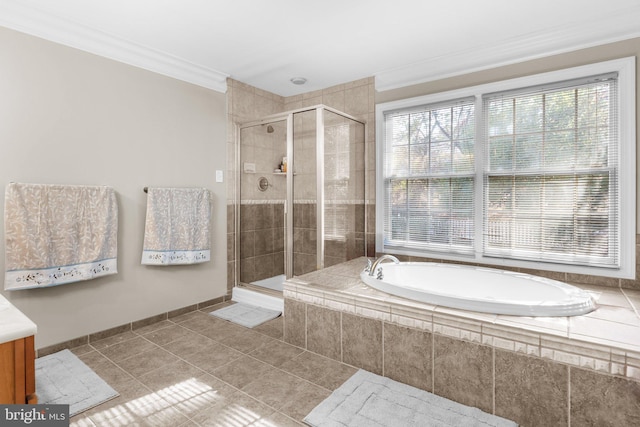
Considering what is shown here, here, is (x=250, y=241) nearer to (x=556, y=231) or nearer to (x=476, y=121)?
(x=476, y=121)

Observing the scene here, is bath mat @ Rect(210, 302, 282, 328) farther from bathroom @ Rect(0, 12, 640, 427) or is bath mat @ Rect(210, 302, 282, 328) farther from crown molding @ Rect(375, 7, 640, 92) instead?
crown molding @ Rect(375, 7, 640, 92)

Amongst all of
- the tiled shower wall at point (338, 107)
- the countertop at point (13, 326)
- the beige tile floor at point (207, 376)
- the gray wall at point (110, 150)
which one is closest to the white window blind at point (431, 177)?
the tiled shower wall at point (338, 107)

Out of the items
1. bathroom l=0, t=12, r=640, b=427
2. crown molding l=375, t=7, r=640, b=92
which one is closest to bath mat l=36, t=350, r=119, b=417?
bathroom l=0, t=12, r=640, b=427

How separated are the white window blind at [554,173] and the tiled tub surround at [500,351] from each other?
45 centimetres


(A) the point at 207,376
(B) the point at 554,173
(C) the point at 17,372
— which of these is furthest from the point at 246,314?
(B) the point at 554,173

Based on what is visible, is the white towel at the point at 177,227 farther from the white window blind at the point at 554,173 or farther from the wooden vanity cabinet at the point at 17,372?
the white window blind at the point at 554,173

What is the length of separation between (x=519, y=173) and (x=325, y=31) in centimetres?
189

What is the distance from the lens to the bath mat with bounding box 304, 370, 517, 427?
1585 mm

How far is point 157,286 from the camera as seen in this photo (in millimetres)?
2967

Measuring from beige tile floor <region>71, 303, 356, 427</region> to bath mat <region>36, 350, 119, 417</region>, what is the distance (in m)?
0.05

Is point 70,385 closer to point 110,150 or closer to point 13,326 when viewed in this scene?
point 13,326

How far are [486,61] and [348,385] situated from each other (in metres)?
2.72

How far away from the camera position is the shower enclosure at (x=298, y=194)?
121 inches

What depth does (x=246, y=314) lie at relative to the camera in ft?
10.2
